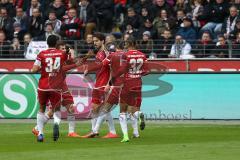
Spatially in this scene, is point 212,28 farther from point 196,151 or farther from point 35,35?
point 196,151

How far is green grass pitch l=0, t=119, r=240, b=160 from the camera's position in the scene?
548 inches

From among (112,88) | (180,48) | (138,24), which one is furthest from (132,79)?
(138,24)

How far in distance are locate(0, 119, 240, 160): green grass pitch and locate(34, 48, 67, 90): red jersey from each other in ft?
4.06

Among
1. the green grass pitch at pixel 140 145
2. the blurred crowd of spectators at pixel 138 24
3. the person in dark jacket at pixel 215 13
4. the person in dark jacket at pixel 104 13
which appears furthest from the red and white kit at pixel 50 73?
the person in dark jacket at pixel 104 13

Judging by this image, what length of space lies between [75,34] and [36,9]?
199 cm

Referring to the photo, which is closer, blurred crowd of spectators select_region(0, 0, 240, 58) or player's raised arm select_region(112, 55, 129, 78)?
player's raised arm select_region(112, 55, 129, 78)

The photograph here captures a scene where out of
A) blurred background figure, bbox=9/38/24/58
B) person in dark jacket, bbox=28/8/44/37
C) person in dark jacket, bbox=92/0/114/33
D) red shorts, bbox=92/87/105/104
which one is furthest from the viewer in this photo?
person in dark jacket, bbox=28/8/44/37

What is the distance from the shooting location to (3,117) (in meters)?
23.4

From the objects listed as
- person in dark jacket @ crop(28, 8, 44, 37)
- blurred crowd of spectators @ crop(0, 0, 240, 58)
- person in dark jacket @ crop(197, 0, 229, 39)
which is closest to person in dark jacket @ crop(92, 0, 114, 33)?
blurred crowd of spectators @ crop(0, 0, 240, 58)

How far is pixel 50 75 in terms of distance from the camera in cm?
1683

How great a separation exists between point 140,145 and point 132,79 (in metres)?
2.22

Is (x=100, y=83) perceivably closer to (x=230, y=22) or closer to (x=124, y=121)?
(x=124, y=121)

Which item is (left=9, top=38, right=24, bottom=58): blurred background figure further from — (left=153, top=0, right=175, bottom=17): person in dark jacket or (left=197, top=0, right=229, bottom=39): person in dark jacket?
(left=197, top=0, right=229, bottom=39): person in dark jacket

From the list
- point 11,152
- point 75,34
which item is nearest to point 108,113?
point 11,152
